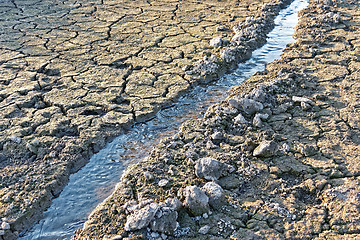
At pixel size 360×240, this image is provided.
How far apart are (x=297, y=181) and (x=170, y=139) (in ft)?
4.29

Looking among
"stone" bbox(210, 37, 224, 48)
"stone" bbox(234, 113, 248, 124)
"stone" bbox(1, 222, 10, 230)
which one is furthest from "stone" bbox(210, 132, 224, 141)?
"stone" bbox(210, 37, 224, 48)

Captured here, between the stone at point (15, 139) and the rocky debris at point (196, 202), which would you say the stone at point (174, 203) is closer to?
the rocky debris at point (196, 202)

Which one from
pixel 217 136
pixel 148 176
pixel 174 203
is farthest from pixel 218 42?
pixel 174 203

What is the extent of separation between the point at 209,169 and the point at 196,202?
0.42m

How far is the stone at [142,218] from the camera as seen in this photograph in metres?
2.22

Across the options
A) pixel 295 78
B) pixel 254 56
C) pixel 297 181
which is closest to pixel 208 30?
pixel 254 56

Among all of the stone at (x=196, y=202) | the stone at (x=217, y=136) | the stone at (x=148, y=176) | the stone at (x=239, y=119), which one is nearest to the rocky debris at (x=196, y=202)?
the stone at (x=196, y=202)

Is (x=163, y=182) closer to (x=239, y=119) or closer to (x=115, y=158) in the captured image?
(x=115, y=158)

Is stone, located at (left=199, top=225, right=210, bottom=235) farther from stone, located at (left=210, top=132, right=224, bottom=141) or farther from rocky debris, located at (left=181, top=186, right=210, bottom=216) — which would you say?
stone, located at (left=210, top=132, right=224, bottom=141)

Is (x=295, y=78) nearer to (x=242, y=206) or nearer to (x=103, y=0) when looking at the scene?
(x=242, y=206)

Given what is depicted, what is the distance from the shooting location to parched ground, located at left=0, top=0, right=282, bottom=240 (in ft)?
9.86

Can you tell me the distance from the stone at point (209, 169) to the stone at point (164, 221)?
1.80 feet

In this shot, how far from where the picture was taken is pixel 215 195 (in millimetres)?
2453

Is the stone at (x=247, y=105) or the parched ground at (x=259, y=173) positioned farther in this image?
the stone at (x=247, y=105)
